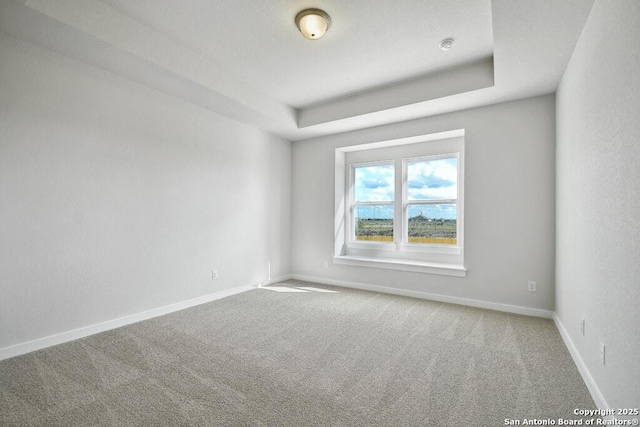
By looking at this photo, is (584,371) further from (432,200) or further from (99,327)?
(99,327)

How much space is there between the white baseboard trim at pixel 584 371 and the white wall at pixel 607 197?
3 cm

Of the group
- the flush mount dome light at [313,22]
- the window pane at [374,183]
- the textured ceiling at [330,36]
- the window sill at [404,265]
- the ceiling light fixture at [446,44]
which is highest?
the textured ceiling at [330,36]

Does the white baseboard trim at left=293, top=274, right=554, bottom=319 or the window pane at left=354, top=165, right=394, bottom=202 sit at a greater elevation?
the window pane at left=354, top=165, right=394, bottom=202

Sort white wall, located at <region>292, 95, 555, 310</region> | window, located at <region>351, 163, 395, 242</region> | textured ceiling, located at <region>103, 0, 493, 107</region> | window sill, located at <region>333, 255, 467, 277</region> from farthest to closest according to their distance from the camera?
window, located at <region>351, 163, 395, 242</region>
window sill, located at <region>333, 255, 467, 277</region>
white wall, located at <region>292, 95, 555, 310</region>
textured ceiling, located at <region>103, 0, 493, 107</region>

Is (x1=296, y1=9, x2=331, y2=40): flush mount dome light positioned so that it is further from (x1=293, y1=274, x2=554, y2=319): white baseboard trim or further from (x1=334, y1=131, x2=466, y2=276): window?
(x1=293, y1=274, x2=554, y2=319): white baseboard trim

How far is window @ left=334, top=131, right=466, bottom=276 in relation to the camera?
4.23 meters

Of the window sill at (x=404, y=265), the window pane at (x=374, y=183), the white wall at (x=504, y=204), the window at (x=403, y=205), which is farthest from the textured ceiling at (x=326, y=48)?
the window sill at (x=404, y=265)

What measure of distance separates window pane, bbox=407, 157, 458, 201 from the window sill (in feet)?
3.33

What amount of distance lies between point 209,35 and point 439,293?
155 inches

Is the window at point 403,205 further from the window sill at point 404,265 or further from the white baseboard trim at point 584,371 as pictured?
the white baseboard trim at point 584,371

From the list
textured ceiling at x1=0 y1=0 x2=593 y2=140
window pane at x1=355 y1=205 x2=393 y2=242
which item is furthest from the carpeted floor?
textured ceiling at x1=0 y1=0 x2=593 y2=140

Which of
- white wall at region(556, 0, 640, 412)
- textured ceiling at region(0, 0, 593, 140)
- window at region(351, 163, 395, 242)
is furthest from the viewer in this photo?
window at region(351, 163, 395, 242)

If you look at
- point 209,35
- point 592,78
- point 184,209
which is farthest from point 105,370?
point 592,78

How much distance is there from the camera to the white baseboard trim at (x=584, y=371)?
170 centimetres
